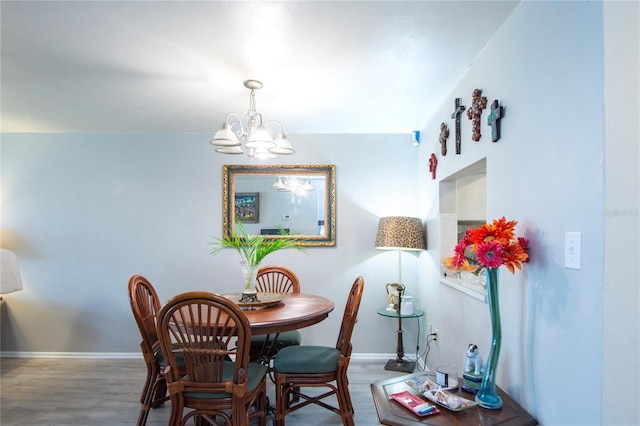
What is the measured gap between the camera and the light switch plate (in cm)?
108

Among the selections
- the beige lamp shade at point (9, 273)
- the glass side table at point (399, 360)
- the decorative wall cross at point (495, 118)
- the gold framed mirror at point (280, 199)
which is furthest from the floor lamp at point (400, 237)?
the beige lamp shade at point (9, 273)

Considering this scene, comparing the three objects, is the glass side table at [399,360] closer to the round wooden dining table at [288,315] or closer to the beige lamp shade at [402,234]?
the beige lamp shade at [402,234]

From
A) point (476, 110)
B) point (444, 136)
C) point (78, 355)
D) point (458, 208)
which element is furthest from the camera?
point (78, 355)

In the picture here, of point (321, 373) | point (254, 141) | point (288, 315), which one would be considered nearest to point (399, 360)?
point (321, 373)

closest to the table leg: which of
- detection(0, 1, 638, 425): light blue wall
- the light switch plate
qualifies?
detection(0, 1, 638, 425): light blue wall

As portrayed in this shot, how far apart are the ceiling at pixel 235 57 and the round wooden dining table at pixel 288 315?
1484mm

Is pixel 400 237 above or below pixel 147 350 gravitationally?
above

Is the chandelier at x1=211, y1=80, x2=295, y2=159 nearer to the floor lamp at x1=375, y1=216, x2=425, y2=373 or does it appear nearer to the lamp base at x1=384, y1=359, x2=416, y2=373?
the floor lamp at x1=375, y1=216, x2=425, y2=373

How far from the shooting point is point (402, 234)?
3.01 meters

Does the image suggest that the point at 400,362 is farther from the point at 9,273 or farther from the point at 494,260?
the point at 9,273

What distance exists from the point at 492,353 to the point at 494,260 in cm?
37

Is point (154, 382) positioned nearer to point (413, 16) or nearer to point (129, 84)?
point (129, 84)

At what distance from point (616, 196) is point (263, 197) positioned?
2.87 meters

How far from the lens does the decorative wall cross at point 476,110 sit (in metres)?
1.82
